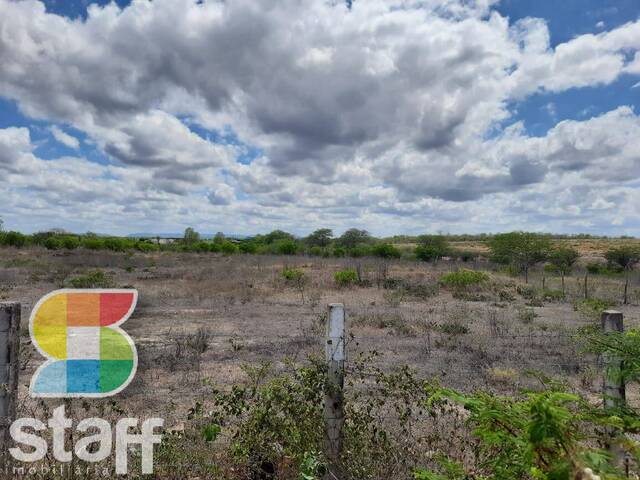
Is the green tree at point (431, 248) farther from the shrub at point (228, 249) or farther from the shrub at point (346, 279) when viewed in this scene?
the shrub at point (346, 279)

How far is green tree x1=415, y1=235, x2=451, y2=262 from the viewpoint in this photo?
39.4 metres

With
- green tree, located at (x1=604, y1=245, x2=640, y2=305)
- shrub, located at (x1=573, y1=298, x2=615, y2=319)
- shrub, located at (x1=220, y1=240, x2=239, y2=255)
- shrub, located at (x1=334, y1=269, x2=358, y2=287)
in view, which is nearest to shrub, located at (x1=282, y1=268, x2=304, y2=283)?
shrub, located at (x1=334, y1=269, x2=358, y2=287)

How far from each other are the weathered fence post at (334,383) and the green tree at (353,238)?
59.5 metres

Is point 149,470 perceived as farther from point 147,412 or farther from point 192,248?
point 192,248

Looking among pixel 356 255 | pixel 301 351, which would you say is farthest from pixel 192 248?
pixel 301 351

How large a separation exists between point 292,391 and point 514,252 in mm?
35468

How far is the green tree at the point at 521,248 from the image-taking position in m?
33.7

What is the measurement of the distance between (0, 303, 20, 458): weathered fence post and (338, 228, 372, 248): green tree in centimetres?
5985

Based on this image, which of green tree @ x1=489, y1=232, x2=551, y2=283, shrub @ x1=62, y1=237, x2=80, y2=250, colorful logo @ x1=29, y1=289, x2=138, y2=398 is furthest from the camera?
shrub @ x1=62, y1=237, x2=80, y2=250

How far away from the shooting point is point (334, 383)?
2908 millimetres

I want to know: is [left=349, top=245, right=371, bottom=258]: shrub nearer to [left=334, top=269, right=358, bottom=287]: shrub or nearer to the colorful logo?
[left=334, top=269, right=358, bottom=287]: shrub

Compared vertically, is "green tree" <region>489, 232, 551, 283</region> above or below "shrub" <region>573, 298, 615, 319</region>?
above

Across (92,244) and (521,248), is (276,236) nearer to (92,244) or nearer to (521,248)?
(92,244)

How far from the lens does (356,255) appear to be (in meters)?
40.2
